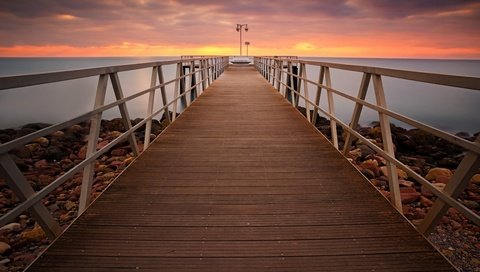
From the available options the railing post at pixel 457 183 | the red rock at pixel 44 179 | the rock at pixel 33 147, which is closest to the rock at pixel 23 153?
the rock at pixel 33 147

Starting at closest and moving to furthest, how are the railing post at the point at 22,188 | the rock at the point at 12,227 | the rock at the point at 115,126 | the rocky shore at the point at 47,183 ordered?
1. the railing post at the point at 22,188
2. the rocky shore at the point at 47,183
3. the rock at the point at 12,227
4. the rock at the point at 115,126

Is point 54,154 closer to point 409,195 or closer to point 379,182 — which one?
point 379,182

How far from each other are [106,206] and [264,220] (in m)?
1.39

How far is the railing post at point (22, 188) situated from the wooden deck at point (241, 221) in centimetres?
12

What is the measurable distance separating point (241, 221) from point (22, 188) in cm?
154

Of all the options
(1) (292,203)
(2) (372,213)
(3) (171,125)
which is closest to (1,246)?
(3) (171,125)

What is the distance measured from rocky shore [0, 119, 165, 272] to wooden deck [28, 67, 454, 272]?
8.72ft

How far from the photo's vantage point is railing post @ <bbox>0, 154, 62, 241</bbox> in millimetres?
1907

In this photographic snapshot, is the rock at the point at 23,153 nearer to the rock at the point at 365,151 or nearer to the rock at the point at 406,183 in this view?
the rock at the point at 365,151

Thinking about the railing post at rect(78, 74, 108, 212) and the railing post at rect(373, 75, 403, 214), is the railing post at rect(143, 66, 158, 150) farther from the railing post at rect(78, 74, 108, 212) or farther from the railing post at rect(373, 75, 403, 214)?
the railing post at rect(373, 75, 403, 214)

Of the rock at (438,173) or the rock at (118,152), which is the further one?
the rock at (118,152)

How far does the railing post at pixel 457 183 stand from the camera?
76.7 inches

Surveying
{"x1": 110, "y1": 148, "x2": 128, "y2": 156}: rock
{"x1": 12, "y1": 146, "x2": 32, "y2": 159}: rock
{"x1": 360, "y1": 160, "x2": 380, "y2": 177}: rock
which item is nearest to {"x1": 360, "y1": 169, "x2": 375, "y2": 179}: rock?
{"x1": 360, "y1": 160, "x2": 380, "y2": 177}: rock

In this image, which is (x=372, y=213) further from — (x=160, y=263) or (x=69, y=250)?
(x=69, y=250)
